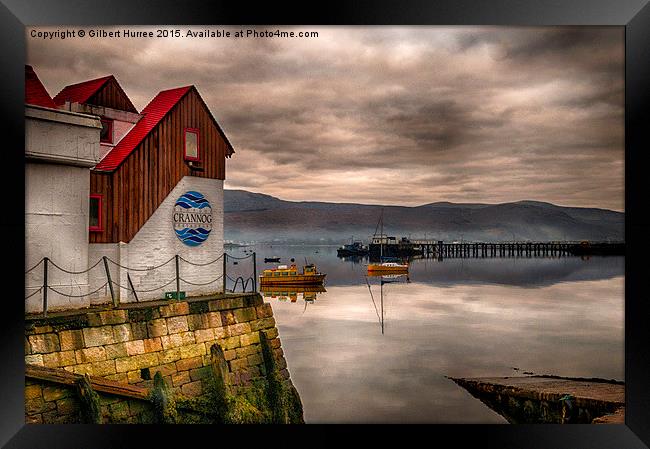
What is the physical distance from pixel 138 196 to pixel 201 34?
2.05 meters

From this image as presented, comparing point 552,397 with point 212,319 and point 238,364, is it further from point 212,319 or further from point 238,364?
point 212,319

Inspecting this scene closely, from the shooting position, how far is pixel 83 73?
624 cm

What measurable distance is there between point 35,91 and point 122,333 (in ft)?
9.51

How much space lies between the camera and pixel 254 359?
24.5 ft

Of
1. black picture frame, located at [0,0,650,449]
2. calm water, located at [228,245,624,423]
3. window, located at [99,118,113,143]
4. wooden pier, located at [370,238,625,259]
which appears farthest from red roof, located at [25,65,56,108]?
wooden pier, located at [370,238,625,259]

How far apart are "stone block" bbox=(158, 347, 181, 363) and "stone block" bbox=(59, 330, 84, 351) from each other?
995 millimetres

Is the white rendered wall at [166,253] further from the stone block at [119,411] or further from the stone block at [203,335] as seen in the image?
the stone block at [119,411]

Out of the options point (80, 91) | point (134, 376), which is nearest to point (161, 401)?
point (134, 376)

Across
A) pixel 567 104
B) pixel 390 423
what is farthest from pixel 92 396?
pixel 567 104

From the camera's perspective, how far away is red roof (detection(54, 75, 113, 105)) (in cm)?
626

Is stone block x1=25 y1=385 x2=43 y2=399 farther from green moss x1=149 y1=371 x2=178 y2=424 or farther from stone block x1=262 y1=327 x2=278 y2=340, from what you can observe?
stone block x1=262 y1=327 x2=278 y2=340

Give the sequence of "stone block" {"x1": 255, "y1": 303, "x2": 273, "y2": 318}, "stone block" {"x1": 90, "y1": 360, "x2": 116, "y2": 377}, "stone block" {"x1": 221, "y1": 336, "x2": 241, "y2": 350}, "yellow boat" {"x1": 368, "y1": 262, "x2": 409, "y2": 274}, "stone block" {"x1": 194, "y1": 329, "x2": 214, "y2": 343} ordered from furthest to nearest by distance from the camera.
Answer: "yellow boat" {"x1": 368, "y1": 262, "x2": 409, "y2": 274} < "stone block" {"x1": 255, "y1": 303, "x2": 273, "y2": 318} < "stone block" {"x1": 221, "y1": 336, "x2": 241, "y2": 350} < "stone block" {"x1": 194, "y1": 329, "x2": 214, "y2": 343} < "stone block" {"x1": 90, "y1": 360, "x2": 116, "y2": 377}

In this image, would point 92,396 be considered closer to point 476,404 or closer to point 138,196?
point 138,196
